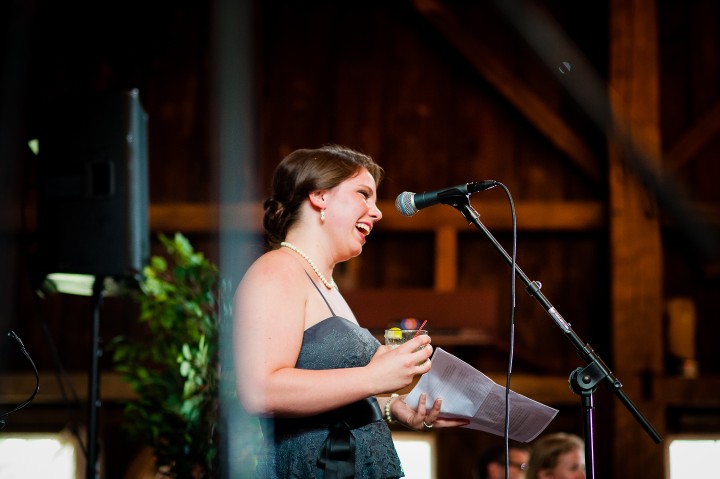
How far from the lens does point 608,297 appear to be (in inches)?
226

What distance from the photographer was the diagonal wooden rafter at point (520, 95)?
5.87 metres

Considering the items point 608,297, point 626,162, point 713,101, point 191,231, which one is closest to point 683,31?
point 713,101

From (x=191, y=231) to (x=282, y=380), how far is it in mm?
4275

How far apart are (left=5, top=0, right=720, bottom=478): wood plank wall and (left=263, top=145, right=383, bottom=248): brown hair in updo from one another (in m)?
3.57

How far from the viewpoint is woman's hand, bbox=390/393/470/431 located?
2004 mm

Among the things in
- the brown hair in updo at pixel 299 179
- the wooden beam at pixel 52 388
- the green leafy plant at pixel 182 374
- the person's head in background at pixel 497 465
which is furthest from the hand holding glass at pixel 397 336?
the wooden beam at pixel 52 388

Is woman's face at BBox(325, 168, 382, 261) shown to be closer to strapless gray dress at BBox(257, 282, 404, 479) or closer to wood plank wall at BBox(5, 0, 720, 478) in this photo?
strapless gray dress at BBox(257, 282, 404, 479)

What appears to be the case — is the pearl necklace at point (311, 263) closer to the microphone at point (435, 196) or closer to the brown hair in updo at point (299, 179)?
the brown hair in updo at point (299, 179)

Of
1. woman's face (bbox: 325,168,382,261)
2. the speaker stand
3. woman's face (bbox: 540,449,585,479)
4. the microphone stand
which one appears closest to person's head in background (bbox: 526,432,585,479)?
woman's face (bbox: 540,449,585,479)

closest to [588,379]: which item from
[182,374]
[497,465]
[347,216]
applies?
[347,216]

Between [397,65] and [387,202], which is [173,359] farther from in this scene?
[397,65]

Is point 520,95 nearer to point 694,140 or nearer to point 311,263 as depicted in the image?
point 694,140

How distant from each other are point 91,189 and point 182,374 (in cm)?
89

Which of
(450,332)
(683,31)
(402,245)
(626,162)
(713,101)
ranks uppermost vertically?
(683,31)
